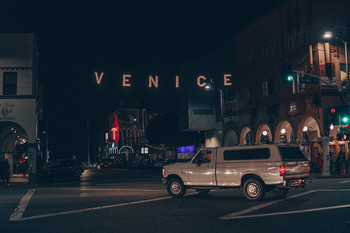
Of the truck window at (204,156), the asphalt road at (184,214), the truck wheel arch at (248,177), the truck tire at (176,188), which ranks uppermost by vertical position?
the truck window at (204,156)

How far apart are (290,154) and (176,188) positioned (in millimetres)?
4831

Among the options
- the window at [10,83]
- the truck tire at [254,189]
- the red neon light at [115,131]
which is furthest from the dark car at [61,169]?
the red neon light at [115,131]

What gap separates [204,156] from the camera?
59.2 feet

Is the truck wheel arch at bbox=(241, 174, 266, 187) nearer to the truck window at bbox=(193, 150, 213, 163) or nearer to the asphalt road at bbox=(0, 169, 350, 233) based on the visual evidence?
the asphalt road at bbox=(0, 169, 350, 233)

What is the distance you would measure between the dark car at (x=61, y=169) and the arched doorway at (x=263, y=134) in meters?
17.4

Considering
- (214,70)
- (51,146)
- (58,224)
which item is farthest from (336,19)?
(51,146)

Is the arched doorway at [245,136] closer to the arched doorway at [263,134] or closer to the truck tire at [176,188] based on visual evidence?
the arched doorway at [263,134]

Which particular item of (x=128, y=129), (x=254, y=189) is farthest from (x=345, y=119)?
(x=128, y=129)

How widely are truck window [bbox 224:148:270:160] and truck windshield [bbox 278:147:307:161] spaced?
1.72 feet

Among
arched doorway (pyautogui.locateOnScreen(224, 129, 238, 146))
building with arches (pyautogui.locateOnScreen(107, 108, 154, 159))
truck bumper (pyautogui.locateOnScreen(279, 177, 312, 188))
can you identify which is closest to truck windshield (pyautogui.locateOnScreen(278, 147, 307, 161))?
truck bumper (pyautogui.locateOnScreen(279, 177, 312, 188))

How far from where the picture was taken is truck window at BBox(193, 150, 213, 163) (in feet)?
57.9

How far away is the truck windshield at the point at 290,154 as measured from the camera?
16.1 metres

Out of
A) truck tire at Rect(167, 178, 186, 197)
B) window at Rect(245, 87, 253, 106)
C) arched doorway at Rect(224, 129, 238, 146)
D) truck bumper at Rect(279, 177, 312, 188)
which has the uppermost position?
window at Rect(245, 87, 253, 106)

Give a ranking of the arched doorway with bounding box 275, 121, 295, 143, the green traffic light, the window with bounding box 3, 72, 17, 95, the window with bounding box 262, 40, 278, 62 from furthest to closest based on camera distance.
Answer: the window with bounding box 262, 40, 278, 62 < the arched doorway with bounding box 275, 121, 295, 143 < the window with bounding box 3, 72, 17, 95 < the green traffic light
